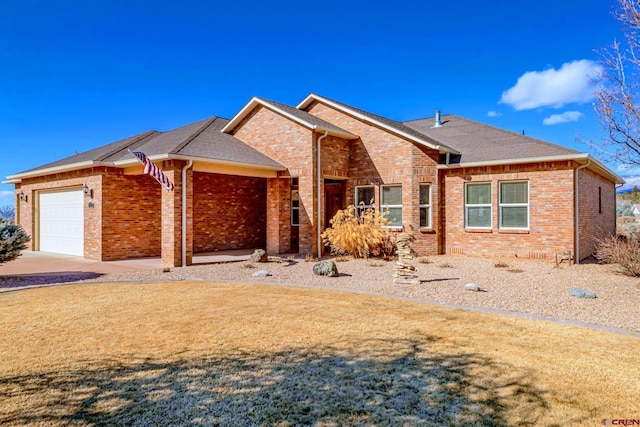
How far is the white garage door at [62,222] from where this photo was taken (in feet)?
51.3

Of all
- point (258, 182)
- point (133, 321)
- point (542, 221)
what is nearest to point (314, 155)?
point (258, 182)

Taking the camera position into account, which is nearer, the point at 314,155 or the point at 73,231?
the point at 314,155

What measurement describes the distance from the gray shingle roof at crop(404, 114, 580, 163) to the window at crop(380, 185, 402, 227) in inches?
110

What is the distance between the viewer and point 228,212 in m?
17.8

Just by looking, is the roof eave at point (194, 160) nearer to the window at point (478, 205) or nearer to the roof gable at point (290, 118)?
the roof gable at point (290, 118)

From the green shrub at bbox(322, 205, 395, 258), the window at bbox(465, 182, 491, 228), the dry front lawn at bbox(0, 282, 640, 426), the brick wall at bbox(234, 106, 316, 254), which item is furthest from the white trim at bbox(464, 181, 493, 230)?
the dry front lawn at bbox(0, 282, 640, 426)

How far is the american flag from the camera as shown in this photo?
11.2 metres

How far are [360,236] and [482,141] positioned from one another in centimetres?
717

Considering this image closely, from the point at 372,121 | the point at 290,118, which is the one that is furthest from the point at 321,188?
the point at 372,121

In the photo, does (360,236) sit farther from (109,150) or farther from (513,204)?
(109,150)

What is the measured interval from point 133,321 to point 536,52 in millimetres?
18354

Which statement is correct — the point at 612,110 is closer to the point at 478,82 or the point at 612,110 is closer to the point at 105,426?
the point at 105,426

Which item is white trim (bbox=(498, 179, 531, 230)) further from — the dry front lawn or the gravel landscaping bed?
the dry front lawn

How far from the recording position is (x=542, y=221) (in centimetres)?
1316
